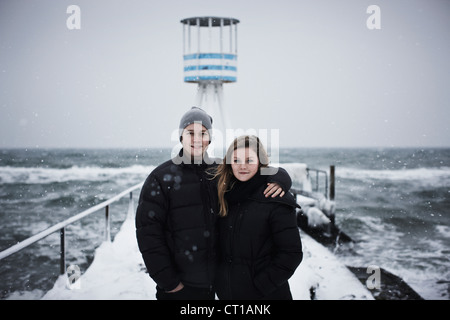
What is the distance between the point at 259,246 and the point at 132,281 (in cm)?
239

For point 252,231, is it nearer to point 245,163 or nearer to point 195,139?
point 245,163

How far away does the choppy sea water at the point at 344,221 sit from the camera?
8367mm

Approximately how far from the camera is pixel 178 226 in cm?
212

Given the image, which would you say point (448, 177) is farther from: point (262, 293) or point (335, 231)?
point (262, 293)

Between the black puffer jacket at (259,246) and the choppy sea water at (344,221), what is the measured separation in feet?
19.9

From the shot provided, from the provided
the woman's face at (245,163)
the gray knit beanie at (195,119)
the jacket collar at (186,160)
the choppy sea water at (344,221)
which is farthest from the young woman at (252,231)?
the choppy sea water at (344,221)

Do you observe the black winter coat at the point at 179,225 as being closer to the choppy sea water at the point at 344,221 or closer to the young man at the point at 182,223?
the young man at the point at 182,223

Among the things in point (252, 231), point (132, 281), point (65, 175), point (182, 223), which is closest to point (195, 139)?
point (182, 223)

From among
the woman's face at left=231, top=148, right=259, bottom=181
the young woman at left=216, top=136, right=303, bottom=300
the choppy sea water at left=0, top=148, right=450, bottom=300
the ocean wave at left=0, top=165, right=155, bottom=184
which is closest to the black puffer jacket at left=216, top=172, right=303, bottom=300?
the young woman at left=216, top=136, right=303, bottom=300

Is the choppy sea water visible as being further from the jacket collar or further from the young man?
the jacket collar

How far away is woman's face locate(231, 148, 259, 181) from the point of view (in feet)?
6.88
